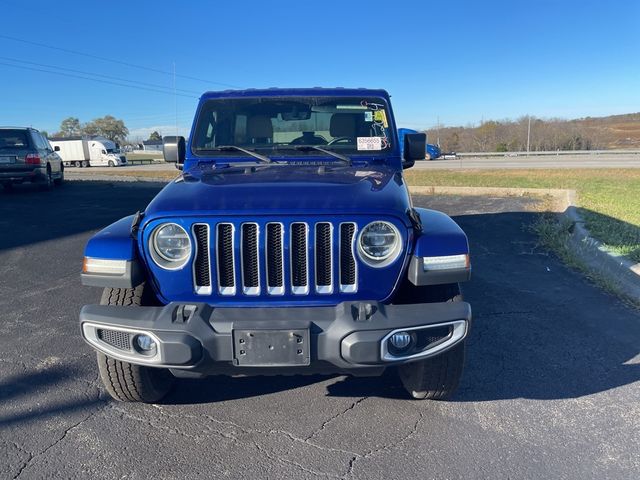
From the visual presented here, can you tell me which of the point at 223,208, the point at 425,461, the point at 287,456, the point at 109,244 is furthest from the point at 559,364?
the point at 109,244

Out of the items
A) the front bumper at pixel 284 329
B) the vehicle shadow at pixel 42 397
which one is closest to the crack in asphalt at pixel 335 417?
the front bumper at pixel 284 329

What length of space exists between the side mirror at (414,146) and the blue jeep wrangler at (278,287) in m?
1.32

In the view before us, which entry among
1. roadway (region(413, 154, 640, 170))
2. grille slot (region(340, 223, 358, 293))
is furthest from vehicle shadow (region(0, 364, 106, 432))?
roadway (region(413, 154, 640, 170))

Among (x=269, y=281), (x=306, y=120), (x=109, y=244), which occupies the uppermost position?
(x=306, y=120)

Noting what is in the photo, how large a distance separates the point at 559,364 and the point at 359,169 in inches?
78.7

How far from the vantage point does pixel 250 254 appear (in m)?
2.69

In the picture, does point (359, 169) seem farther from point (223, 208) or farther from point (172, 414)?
point (172, 414)

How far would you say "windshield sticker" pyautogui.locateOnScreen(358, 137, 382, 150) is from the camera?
4.07 m

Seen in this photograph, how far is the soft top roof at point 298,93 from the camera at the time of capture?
4.34 metres

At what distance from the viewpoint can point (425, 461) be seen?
8.62 ft

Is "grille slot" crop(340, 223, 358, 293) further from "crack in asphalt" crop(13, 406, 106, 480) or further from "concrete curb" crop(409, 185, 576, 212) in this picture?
"concrete curb" crop(409, 185, 576, 212)

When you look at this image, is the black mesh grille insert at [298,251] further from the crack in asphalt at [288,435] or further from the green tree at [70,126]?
the green tree at [70,126]

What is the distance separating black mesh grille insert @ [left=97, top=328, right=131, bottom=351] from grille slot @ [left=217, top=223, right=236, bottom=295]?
536 millimetres

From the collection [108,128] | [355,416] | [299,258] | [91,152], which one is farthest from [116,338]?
[108,128]
